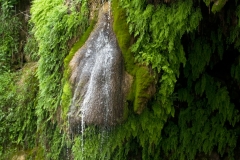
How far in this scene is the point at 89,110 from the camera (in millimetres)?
5645

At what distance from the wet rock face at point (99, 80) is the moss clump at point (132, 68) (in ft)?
0.35

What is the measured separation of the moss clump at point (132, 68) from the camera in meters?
5.56

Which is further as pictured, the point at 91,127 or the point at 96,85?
the point at 91,127

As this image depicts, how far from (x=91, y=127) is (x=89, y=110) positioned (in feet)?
2.06

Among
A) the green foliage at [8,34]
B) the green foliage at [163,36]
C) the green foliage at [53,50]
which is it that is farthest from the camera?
the green foliage at [8,34]

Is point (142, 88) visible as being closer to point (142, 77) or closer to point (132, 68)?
point (142, 77)

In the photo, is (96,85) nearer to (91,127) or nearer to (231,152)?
(91,127)

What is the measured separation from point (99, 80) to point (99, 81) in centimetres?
2

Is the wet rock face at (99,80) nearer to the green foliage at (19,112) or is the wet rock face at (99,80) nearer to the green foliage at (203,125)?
the green foliage at (203,125)

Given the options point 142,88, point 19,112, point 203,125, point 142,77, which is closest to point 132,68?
point 142,77

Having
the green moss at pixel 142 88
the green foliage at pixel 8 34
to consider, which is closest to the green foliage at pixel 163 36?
the green moss at pixel 142 88

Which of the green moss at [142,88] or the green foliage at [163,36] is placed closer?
the green foliage at [163,36]

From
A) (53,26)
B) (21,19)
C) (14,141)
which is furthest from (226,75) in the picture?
(21,19)

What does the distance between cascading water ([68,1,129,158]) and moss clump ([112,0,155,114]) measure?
0.10m
